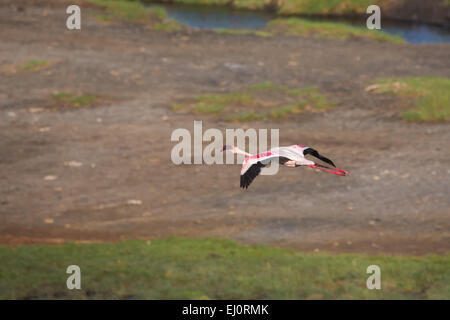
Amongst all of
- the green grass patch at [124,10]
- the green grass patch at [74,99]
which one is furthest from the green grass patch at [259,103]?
the green grass patch at [124,10]

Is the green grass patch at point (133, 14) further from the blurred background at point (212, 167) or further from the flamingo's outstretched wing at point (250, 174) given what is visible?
the flamingo's outstretched wing at point (250, 174)

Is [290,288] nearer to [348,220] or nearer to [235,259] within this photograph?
[235,259]


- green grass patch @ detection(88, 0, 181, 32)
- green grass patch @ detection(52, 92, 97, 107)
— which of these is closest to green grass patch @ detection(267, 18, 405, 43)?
green grass patch @ detection(88, 0, 181, 32)

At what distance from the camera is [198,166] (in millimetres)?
20203

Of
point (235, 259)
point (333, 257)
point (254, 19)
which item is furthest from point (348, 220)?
point (254, 19)

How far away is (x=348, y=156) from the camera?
20734 mm

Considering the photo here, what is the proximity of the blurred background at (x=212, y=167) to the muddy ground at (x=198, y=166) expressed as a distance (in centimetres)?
7

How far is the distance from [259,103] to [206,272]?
1161 cm

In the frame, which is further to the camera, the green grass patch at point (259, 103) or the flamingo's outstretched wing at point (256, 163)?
the green grass patch at point (259, 103)

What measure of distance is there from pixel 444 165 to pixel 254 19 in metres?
25.1

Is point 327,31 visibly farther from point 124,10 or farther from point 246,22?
point 124,10

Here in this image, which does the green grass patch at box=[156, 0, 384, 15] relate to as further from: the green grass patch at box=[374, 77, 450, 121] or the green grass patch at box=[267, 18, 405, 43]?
the green grass patch at box=[374, 77, 450, 121]

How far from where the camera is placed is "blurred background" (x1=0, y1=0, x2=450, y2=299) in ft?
46.7

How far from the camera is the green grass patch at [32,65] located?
90.7ft
